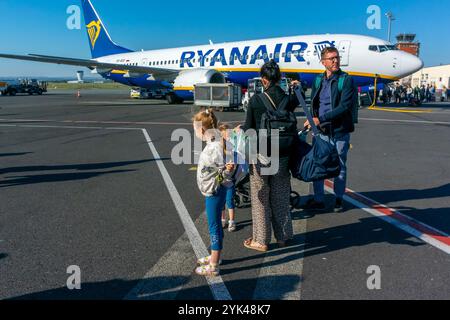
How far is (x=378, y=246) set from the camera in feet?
13.1

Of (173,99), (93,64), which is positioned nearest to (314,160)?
(93,64)

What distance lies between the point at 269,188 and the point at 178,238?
50.1 inches

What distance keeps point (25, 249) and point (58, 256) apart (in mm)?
463

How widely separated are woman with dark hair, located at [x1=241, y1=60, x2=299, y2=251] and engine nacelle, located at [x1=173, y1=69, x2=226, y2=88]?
729 inches

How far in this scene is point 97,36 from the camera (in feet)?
115

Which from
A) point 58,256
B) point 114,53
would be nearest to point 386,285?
point 58,256

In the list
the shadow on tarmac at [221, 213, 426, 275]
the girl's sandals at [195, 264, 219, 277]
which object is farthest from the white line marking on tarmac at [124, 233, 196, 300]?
the shadow on tarmac at [221, 213, 426, 275]

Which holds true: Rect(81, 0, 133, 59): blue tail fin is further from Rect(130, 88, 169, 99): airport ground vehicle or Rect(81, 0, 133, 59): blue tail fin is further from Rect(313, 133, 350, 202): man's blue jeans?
Rect(313, 133, 350, 202): man's blue jeans

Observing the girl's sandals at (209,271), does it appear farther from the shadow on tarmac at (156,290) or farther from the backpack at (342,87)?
the backpack at (342,87)

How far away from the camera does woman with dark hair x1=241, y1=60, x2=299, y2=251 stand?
3.70 m

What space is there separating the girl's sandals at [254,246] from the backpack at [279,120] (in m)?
1.03

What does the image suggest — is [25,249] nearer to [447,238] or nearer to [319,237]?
[319,237]

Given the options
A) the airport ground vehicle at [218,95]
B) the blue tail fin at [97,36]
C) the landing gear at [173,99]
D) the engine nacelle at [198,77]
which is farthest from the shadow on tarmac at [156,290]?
the blue tail fin at [97,36]
